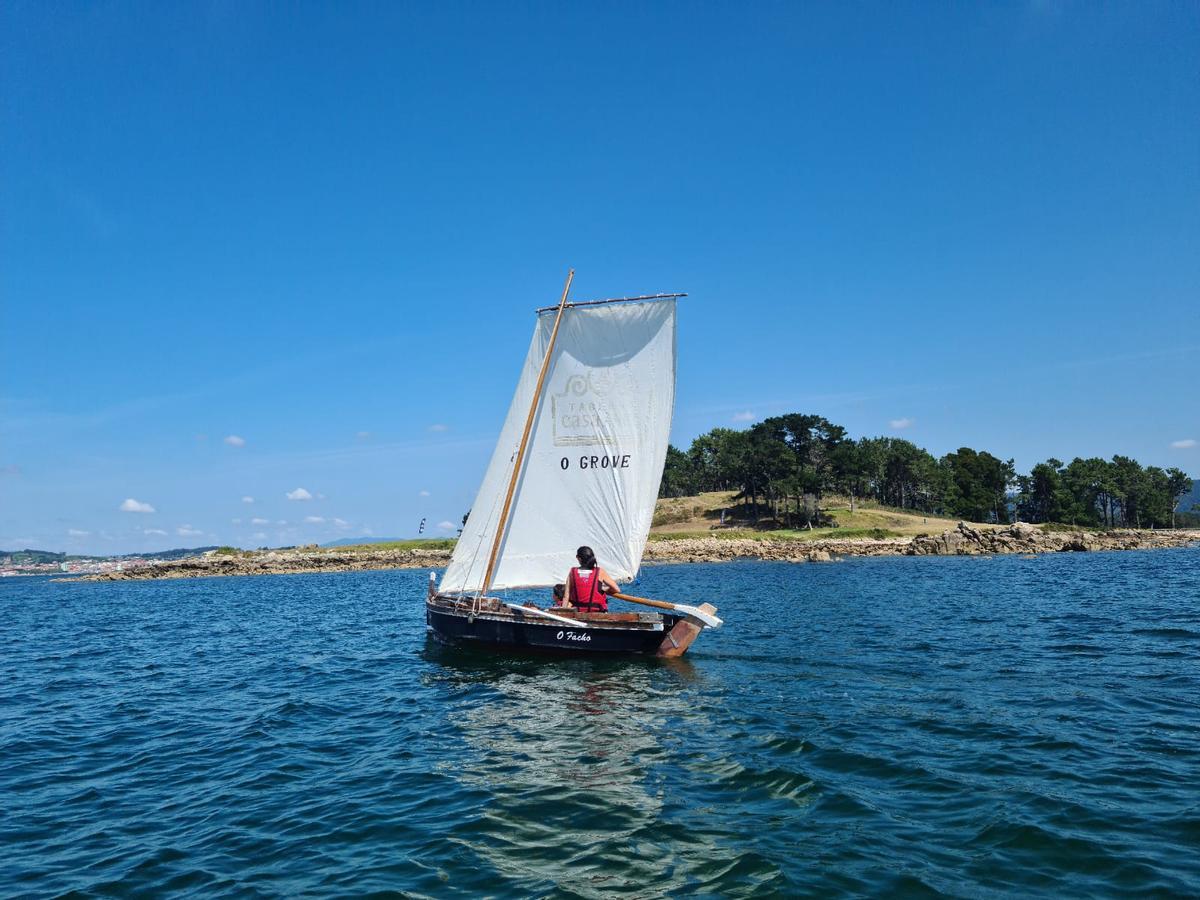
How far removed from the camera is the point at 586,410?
25391 millimetres

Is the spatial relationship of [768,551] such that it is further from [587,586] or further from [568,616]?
[568,616]

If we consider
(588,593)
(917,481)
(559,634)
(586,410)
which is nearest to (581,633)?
(559,634)

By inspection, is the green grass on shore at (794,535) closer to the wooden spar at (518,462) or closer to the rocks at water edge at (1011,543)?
the rocks at water edge at (1011,543)

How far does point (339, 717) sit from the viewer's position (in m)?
17.5

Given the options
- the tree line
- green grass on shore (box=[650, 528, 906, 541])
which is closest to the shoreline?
green grass on shore (box=[650, 528, 906, 541])

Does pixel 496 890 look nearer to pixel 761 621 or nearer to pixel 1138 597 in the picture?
pixel 761 621

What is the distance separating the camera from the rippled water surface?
8.73 metres

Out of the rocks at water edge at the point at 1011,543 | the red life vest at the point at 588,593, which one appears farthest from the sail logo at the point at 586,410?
the rocks at water edge at the point at 1011,543

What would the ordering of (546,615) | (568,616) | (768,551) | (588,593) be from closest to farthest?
(546,615) → (568,616) → (588,593) → (768,551)

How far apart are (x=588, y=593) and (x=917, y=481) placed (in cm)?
15296

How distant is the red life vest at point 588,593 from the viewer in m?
24.0

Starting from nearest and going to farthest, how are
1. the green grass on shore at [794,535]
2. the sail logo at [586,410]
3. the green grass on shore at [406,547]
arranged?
1. the sail logo at [586,410]
2. the green grass on shore at [794,535]
3. the green grass on shore at [406,547]

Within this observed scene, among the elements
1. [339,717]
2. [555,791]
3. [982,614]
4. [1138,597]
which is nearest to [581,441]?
[339,717]

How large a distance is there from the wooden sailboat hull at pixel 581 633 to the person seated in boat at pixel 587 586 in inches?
30.3
